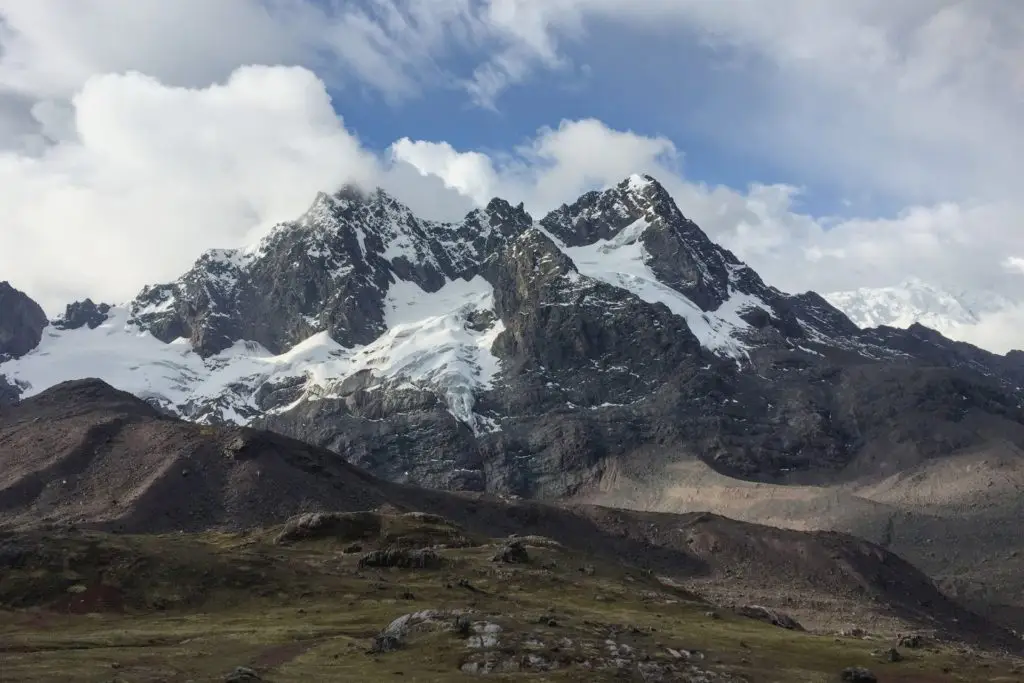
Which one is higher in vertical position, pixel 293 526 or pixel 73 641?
pixel 293 526

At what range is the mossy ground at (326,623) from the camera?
7319cm

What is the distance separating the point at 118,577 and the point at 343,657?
136ft

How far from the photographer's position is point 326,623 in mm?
95125

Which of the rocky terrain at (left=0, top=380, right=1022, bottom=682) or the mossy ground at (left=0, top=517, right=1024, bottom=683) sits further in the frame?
the rocky terrain at (left=0, top=380, right=1022, bottom=682)

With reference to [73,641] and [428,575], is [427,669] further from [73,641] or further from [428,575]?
[428,575]

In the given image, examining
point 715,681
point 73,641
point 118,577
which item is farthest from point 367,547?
point 715,681

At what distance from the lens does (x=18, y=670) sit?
2495 inches

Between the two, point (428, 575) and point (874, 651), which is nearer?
point (874, 651)

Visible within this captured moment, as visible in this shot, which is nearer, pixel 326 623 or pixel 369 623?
pixel 326 623

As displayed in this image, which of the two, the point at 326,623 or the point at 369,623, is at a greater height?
the point at 369,623

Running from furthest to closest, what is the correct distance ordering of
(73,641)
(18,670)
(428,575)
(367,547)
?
(367,547) → (428,575) → (73,641) → (18,670)

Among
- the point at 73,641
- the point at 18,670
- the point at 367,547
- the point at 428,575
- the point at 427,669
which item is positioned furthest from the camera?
the point at 367,547

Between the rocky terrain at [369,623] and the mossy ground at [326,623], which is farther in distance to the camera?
the rocky terrain at [369,623]

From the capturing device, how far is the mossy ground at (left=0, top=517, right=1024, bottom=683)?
240 feet
